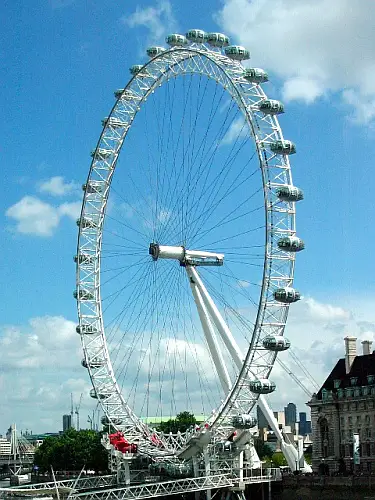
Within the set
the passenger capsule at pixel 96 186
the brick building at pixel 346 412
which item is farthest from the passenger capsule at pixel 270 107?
the brick building at pixel 346 412

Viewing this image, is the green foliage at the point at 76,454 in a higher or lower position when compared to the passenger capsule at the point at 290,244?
lower

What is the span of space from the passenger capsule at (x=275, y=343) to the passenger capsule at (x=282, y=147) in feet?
38.5

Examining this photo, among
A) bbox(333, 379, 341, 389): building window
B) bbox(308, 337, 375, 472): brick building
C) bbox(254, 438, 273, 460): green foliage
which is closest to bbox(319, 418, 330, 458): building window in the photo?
bbox(308, 337, 375, 472): brick building

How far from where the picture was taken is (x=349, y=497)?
63250 mm

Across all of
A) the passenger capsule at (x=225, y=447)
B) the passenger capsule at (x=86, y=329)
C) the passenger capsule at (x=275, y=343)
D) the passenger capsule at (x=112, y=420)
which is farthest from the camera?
the passenger capsule at (x=86, y=329)

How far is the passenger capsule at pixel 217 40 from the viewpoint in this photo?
205 ft

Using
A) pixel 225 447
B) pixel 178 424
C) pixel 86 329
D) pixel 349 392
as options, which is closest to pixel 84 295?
pixel 86 329

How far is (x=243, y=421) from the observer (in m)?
57.3

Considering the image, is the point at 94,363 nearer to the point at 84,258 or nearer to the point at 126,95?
the point at 84,258

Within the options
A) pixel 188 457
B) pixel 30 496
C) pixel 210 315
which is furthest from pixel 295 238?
pixel 30 496

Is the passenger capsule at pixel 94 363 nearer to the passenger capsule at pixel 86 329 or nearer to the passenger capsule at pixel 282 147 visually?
the passenger capsule at pixel 86 329

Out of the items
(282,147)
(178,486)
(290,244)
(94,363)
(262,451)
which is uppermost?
(282,147)

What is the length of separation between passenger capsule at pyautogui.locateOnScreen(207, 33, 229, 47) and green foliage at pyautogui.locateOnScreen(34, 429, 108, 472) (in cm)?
7396

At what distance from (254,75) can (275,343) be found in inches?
687
